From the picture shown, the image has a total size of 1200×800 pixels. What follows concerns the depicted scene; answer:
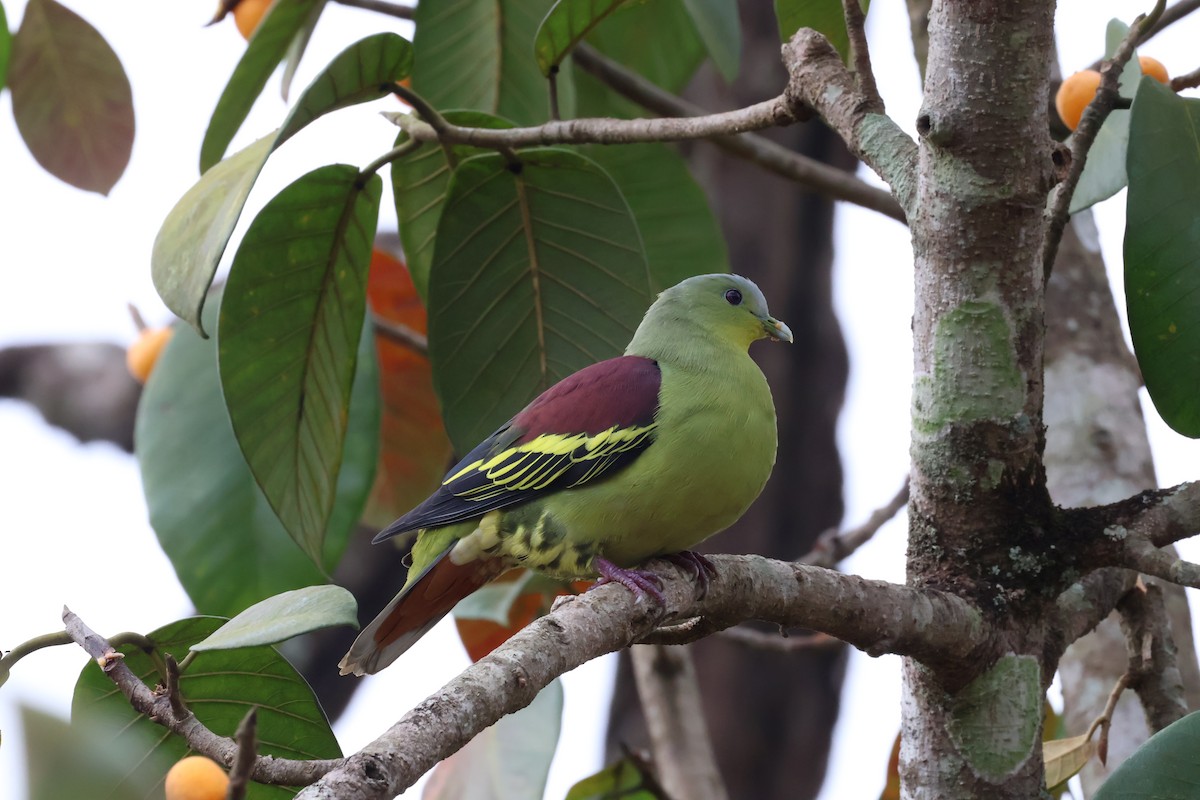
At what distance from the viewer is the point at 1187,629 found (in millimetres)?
2449

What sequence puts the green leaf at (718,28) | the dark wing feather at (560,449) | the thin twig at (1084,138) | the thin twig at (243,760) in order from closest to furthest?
1. the thin twig at (243,760)
2. the thin twig at (1084,138)
3. the dark wing feather at (560,449)
4. the green leaf at (718,28)

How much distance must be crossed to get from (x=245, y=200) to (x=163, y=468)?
0.96 m

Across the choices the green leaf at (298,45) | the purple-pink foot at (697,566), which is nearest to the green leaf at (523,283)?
the green leaf at (298,45)

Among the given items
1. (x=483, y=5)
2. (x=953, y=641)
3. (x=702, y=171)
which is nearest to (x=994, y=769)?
(x=953, y=641)

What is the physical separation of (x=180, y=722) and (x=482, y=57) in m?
1.96

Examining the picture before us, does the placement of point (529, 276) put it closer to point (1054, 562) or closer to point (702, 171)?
point (1054, 562)

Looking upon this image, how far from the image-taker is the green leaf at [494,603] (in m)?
2.90

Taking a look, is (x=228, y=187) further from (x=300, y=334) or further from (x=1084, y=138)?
(x=1084, y=138)

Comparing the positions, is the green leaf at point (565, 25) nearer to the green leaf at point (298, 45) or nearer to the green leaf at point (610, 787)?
the green leaf at point (298, 45)

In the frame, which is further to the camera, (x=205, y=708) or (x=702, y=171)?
(x=702, y=171)

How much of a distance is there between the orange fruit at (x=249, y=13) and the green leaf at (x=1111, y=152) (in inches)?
66.3

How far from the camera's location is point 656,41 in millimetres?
3340

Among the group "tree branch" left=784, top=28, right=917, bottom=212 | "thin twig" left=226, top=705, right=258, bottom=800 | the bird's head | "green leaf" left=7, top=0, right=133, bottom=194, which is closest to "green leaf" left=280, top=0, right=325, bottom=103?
"green leaf" left=7, top=0, right=133, bottom=194

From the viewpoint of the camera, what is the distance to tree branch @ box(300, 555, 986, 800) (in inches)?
49.9
